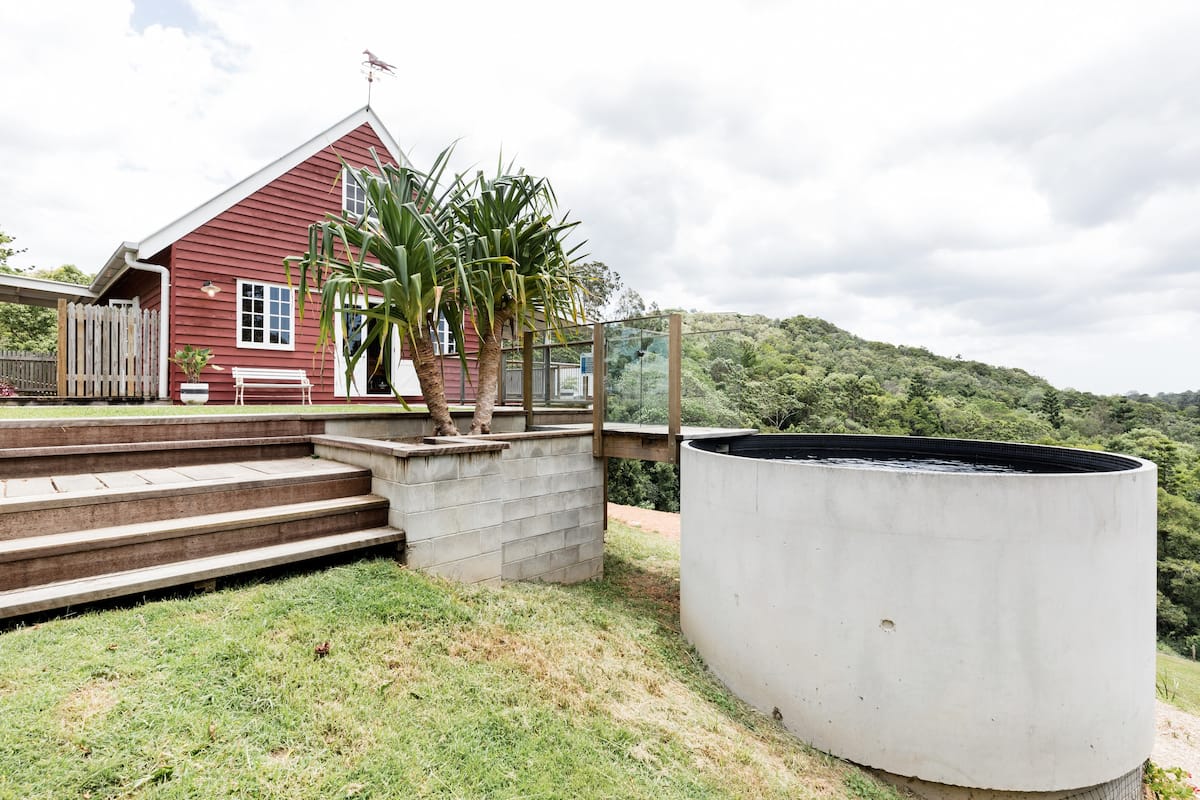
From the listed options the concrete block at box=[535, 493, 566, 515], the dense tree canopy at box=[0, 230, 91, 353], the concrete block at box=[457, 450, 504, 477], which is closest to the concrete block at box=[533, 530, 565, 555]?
the concrete block at box=[535, 493, 566, 515]

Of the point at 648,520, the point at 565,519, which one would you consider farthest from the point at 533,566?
the point at 648,520

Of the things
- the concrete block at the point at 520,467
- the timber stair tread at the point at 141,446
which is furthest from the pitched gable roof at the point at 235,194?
the concrete block at the point at 520,467

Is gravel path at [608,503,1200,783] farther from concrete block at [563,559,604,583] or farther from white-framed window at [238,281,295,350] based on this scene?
white-framed window at [238,281,295,350]

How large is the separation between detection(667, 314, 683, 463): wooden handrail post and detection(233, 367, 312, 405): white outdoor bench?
5899 mm

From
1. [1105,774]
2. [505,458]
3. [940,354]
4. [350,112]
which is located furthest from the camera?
[940,354]

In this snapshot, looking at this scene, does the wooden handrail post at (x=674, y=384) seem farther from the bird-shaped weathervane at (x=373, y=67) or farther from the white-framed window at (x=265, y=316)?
the bird-shaped weathervane at (x=373, y=67)

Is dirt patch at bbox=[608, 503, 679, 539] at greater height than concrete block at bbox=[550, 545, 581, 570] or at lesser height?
lesser

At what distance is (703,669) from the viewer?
12.7ft

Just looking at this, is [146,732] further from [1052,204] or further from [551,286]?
[1052,204]

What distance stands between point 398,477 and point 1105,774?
4.74 m

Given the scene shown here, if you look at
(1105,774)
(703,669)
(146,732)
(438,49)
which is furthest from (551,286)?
(438,49)

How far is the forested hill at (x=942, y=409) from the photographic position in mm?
14328

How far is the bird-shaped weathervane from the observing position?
9.30m

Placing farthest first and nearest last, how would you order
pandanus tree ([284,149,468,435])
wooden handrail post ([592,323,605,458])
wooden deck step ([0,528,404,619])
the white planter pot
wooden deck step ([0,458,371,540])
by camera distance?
the white planter pot → wooden handrail post ([592,323,605,458]) → pandanus tree ([284,149,468,435]) → wooden deck step ([0,458,371,540]) → wooden deck step ([0,528,404,619])
